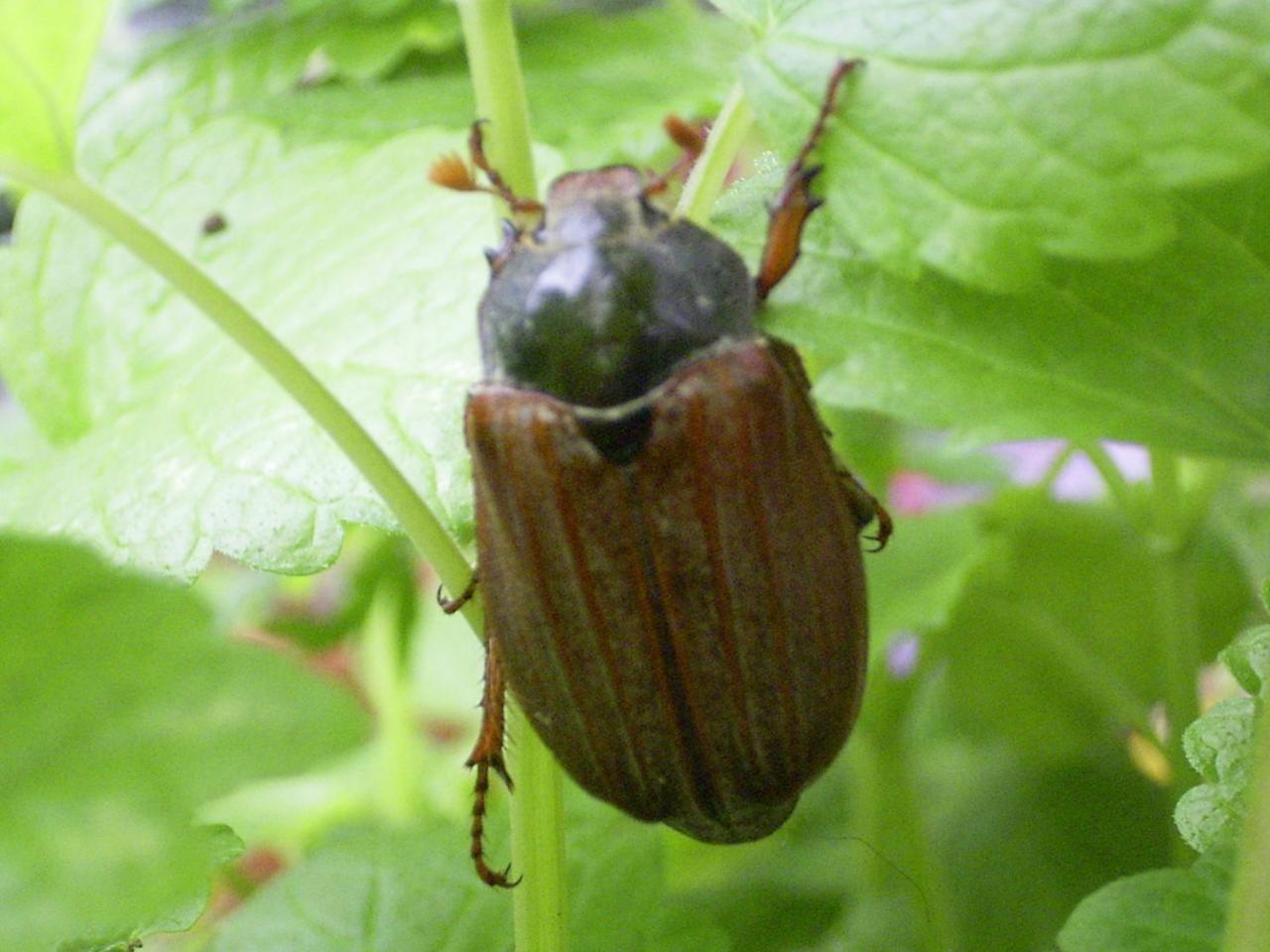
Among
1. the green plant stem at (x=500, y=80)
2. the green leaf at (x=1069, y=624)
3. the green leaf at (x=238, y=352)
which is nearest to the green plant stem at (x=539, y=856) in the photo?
the green leaf at (x=238, y=352)

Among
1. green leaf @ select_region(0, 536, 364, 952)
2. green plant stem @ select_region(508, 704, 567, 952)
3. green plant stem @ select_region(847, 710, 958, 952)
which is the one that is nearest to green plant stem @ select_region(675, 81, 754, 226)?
green plant stem @ select_region(508, 704, 567, 952)

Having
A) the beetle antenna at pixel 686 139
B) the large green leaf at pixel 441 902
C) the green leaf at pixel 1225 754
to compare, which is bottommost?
the large green leaf at pixel 441 902

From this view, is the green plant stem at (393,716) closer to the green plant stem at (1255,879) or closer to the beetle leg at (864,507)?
the beetle leg at (864,507)

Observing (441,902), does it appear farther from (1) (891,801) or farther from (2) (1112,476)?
(2) (1112,476)

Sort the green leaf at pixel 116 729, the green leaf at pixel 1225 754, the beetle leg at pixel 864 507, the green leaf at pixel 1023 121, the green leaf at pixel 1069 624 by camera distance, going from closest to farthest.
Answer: the green leaf at pixel 116 729, the green leaf at pixel 1023 121, the green leaf at pixel 1225 754, the beetle leg at pixel 864 507, the green leaf at pixel 1069 624

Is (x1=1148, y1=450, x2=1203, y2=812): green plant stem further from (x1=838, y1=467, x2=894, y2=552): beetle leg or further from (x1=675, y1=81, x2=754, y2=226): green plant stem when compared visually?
(x1=675, y1=81, x2=754, y2=226): green plant stem

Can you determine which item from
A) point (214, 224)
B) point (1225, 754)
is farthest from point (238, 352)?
point (1225, 754)
